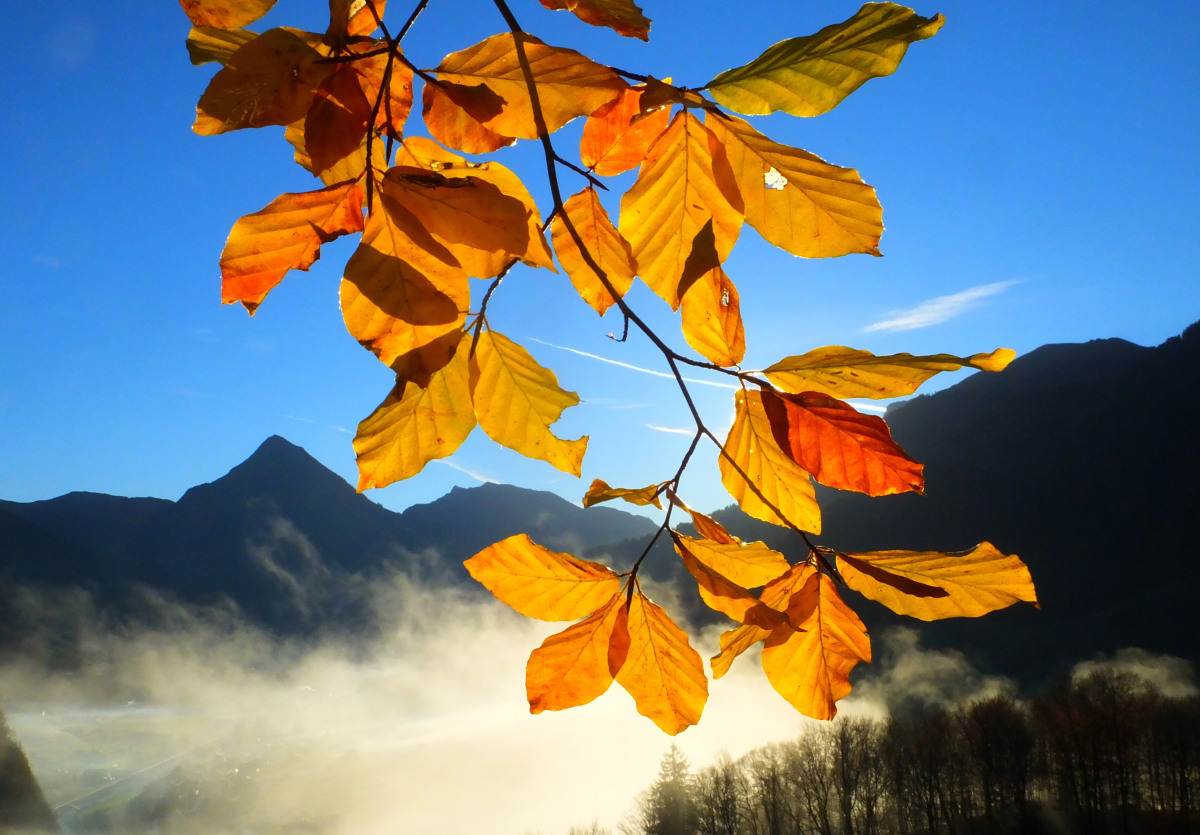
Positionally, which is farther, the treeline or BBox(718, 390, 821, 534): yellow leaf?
the treeline

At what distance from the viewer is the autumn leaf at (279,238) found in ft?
0.69

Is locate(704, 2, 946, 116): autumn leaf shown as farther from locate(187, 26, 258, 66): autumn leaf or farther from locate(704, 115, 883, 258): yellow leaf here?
locate(187, 26, 258, 66): autumn leaf

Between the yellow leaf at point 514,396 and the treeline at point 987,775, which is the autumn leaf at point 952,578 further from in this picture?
the treeline at point 987,775

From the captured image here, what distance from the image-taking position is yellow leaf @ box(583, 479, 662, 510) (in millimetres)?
254

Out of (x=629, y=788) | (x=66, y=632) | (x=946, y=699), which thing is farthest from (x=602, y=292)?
(x=66, y=632)

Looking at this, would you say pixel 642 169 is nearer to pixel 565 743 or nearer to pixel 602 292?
pixel 602 292

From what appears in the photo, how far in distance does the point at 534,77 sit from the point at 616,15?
0.03m

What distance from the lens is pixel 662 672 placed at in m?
0.27

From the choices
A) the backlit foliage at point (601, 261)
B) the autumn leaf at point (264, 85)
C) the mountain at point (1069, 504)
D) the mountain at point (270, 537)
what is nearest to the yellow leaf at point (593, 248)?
the backlit foliage at point (601, 261)

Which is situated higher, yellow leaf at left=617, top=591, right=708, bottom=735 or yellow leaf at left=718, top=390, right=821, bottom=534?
yellow leaf at left=718, top=390, right=821, bottom=534

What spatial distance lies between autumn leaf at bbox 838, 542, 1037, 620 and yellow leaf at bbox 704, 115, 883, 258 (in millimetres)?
120

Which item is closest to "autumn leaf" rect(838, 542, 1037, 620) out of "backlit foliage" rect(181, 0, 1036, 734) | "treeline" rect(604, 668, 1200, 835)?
"backlit foliage" rect(181, 0, 1036, 734)

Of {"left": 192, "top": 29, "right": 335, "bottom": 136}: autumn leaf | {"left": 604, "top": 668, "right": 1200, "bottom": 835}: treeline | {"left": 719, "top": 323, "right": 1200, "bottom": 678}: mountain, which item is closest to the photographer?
{"left": 192, "top": 29, "right": 335, "bottom": 136}: autumn leaf

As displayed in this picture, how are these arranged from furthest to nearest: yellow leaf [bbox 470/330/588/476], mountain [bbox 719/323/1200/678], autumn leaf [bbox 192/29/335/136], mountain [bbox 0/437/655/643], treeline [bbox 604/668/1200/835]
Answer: mountain [bbox 0/437/655/643] → mountain [bbox 719/323/1200/678] → treeline [bbox 604/668/1200/835] → yellow leaf [bbox 470/330/588/476] → autumn leaf [bbox 192/29/335/136]
